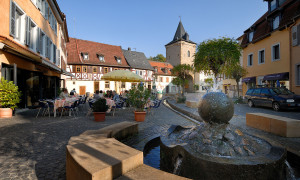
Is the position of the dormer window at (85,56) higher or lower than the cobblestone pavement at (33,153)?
higher

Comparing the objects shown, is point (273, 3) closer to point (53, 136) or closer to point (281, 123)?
point (281, 123)

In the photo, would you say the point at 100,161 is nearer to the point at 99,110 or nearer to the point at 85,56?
the point at 99,110

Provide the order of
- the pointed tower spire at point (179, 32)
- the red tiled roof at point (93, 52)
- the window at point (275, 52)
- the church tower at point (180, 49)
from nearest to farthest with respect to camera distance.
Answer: the window at point (275, 52)
the red tiled roof at point (93, 52)
the church tower at point (180, 49)
the pointed tower spire at point (179, 32)

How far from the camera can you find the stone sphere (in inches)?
131

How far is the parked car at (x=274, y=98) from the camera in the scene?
415 inches

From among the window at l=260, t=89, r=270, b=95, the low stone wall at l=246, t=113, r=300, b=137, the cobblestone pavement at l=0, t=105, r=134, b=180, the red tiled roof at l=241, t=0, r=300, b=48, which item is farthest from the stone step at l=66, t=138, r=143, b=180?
the red tiled roof at l=241, t=0, r=300, b=48

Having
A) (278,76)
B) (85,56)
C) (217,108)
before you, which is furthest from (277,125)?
(85,56)

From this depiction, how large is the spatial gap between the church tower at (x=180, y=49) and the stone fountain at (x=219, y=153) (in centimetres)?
4964

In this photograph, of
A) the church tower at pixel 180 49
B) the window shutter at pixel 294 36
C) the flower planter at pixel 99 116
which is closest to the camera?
the flower planter at pixel 99 116

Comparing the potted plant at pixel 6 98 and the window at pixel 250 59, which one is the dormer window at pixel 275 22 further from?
the potted plant at pixel 6 98

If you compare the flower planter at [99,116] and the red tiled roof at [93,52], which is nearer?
the flower planter at [99,116]

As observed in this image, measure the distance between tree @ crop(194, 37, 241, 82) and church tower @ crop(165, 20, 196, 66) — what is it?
38.8 metres

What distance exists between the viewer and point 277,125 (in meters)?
5.07

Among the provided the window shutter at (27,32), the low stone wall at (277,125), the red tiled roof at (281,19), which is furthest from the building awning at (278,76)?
the window shutter at (27,32)
